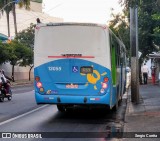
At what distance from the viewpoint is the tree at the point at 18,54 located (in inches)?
2003

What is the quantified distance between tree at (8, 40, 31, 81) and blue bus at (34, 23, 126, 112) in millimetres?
35483

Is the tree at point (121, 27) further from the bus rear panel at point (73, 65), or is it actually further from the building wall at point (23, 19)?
the bus rear panel at point (73, 65)

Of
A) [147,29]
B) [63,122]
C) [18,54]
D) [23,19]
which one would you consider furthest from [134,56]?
[23,19]

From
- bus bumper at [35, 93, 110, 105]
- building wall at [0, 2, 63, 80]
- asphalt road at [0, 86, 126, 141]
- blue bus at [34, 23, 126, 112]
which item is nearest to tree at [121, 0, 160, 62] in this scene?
asphalt road at [0, 86, 126, 141]

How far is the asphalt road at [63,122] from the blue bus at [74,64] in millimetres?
755

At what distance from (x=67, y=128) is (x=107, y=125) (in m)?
1.58

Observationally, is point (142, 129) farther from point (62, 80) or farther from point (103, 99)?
point (62, 80)

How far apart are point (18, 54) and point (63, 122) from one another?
39.9m

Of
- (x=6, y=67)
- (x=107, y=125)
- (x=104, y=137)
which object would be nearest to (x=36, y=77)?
(x=107, y=125)

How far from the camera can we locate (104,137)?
11.6m

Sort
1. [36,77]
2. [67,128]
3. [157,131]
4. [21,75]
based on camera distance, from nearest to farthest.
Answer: [157,131], [67,128], [36,77], [21,75]

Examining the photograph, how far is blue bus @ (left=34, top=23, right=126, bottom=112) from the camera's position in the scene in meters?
14.5

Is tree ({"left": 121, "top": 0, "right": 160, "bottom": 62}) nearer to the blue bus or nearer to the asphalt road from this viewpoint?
the asphalt road

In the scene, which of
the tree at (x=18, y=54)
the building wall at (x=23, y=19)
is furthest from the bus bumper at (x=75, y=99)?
the building wall at (x=23, y=19)
